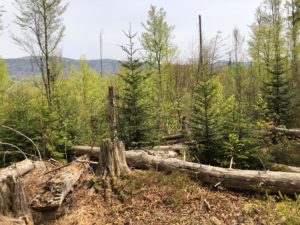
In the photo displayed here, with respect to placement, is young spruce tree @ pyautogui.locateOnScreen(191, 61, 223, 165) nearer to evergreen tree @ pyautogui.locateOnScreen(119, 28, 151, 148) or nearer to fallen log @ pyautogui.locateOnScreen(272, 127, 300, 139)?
evergreen tree @ pyautogui.locateOnScreen(119, 28, 151, 148)

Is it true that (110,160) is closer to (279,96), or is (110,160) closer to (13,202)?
(13,202)

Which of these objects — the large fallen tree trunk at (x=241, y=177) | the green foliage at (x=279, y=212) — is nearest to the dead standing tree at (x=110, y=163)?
the large fallen tree trunk at (x=241, y=177)

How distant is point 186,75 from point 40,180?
1578 centimetres

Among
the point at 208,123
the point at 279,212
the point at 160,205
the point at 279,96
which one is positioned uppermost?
the point at 279,96

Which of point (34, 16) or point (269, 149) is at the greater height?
point (34, 16)

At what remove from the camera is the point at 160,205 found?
5738 millimetres

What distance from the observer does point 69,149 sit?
33.6 ft

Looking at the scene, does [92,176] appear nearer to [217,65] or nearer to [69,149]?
[69,149]

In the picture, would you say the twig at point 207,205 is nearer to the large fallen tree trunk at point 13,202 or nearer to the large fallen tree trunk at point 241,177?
the large fallen tree trunk at point 241,177

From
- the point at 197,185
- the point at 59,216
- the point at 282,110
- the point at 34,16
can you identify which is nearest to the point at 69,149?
the point at 59,216

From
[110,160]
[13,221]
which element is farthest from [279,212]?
[13,221]

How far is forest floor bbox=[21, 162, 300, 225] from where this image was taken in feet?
16.9

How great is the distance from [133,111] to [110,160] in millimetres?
3304

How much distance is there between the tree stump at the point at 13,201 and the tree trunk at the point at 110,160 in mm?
2525
